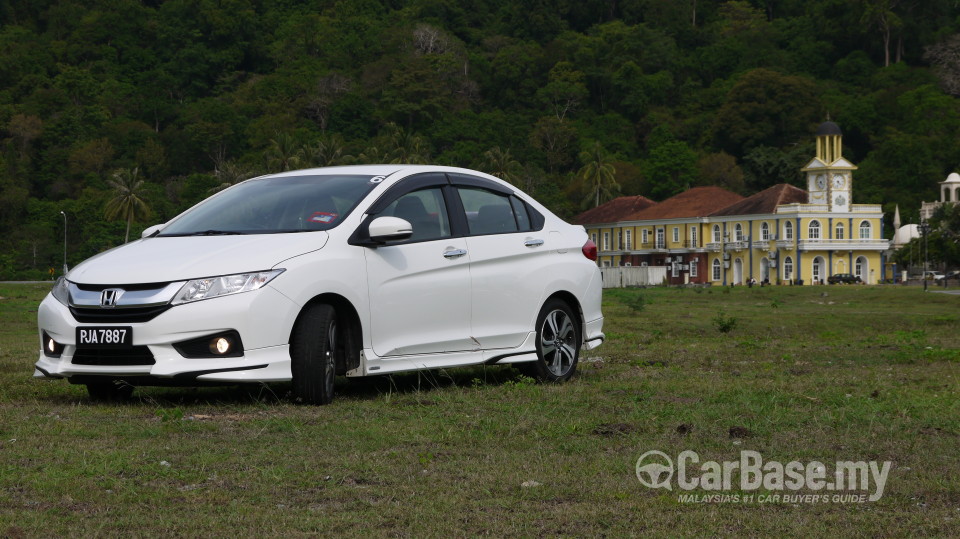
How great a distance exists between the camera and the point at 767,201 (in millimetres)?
105125

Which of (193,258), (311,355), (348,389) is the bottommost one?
(348,389)

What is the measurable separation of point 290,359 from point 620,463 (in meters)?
3.15

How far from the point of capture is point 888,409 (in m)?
8.97

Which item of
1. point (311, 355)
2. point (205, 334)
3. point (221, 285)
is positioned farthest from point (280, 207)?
point (205, 334)

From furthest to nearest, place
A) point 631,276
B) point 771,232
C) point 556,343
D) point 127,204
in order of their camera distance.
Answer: point 127,204 → point 771,232 → point 631,276 → point 556,343

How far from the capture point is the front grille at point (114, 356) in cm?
875

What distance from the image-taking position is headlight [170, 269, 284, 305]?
877cm

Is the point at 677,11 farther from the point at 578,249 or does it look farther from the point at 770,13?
the point at 578,249

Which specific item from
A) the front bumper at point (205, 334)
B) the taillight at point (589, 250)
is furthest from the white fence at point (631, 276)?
the front bumper at point (205, 334)

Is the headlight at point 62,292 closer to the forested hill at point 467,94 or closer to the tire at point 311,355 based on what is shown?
the tire at point 311,355

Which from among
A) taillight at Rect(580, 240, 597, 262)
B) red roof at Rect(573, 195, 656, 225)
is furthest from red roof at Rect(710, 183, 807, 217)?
taillight at Rect(580, 240, 597, 262)

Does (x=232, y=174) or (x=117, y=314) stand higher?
(x=232, y=174)

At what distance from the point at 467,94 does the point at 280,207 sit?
455ft

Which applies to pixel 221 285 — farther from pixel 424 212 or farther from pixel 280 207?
pixel 424 212
